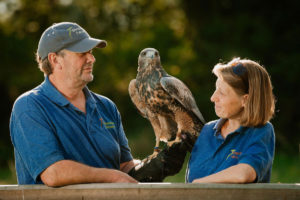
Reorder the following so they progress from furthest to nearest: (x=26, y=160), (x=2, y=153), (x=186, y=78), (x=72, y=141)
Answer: (x=2, y=153) → (x=186, y=78) → (x=72, y=141) → (x=26, y=160)

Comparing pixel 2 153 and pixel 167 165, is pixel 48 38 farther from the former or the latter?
pixel 2 153

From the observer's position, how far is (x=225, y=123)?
2514 mm

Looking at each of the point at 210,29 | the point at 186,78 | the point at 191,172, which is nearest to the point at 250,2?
the point at 210,29

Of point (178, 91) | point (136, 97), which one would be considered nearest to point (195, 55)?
point (136, 97)

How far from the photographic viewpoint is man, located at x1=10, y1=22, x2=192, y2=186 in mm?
2348

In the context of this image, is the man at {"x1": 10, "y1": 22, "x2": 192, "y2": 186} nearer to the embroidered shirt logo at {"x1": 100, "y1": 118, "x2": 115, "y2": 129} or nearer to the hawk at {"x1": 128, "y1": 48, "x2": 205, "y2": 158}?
the embroidered shirt logo at {"x1": 100, "y1": 118, "x2": 115, "y2": 129}

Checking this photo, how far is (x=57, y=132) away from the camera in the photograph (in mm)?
2557

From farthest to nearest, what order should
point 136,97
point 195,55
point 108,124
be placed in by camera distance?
1. point 195,55
2. point 136,97
3. point 108,124

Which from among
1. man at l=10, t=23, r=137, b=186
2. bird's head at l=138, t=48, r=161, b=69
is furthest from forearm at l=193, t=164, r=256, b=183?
bird's head at l=138, t=48, r=161, b=69

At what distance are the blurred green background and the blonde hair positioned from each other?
6.28 m

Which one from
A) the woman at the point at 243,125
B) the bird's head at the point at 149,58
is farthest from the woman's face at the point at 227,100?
the bird's head at the point at 149,58

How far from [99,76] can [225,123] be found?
10.1m

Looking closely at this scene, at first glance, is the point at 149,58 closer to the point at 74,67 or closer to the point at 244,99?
the point at 74,67

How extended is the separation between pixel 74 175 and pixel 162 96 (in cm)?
99
